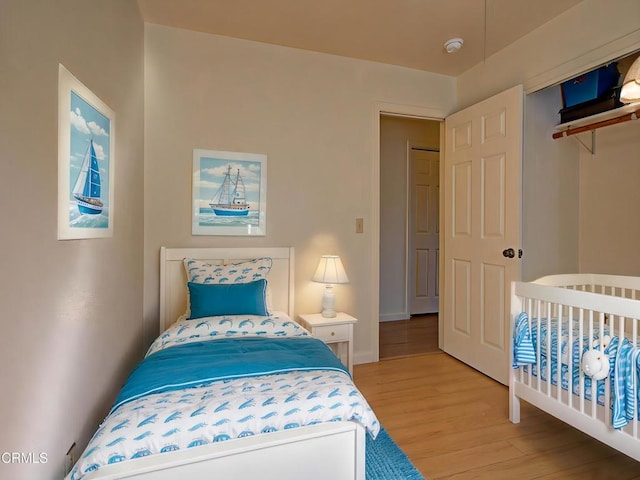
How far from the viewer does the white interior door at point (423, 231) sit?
4.88m

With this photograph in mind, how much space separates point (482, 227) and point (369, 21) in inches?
71.0

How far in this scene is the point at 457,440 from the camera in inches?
77.7

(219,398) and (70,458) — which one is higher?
(219,398)

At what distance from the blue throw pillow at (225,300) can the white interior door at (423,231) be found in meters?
2.96

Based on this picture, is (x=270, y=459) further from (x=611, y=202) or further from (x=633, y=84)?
(x=611, y=202)

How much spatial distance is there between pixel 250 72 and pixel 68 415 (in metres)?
2.53

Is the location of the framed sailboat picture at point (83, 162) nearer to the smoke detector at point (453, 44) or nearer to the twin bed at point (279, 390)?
the twin bed at point (279, 390)

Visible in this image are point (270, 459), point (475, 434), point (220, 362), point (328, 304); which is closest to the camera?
point (270, 459)

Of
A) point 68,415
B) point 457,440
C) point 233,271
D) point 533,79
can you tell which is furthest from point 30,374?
point 533,79

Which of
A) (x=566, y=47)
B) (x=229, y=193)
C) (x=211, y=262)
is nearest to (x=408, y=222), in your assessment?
(x=566, y=47)

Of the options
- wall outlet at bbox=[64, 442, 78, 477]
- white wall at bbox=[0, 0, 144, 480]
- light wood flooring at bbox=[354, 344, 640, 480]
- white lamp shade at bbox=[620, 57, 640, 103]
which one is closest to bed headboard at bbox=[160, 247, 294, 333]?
white wall at bbox=[0, 0, 144, 480]

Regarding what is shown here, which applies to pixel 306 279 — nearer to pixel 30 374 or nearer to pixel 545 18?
pixel 30 374

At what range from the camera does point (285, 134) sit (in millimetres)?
2922

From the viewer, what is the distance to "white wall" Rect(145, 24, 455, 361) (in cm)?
264
